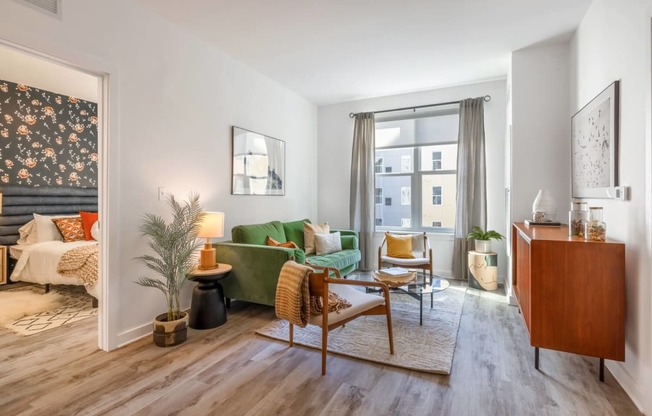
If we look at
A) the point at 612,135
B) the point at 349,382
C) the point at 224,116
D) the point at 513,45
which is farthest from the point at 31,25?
the point at 513,45

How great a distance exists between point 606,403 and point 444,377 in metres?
0.88

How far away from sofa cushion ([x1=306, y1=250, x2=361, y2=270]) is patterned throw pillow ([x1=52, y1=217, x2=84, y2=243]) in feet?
10.4

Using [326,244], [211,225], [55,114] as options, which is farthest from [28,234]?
[326,244]

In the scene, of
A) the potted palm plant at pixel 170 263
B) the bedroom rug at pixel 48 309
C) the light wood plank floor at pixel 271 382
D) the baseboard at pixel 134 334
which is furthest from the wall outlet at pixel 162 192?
the bedroom rug at pixel 48 309

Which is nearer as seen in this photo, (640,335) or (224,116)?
(640,335)

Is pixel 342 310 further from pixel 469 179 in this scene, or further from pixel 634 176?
pixel 469 179

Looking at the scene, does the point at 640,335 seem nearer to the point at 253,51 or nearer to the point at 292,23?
the point at 292,23

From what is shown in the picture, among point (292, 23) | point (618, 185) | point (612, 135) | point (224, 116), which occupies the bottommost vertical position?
point (618, 185)

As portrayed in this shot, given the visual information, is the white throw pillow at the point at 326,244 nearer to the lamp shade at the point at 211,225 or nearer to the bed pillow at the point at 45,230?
the lamp shade at the point at 211,225

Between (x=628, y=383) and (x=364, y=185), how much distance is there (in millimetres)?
3738

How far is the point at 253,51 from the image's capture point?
3.60m

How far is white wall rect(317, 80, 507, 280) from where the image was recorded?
4445mm

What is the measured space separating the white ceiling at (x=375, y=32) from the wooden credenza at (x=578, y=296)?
2.09 meters

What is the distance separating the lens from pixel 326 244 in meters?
4.22
